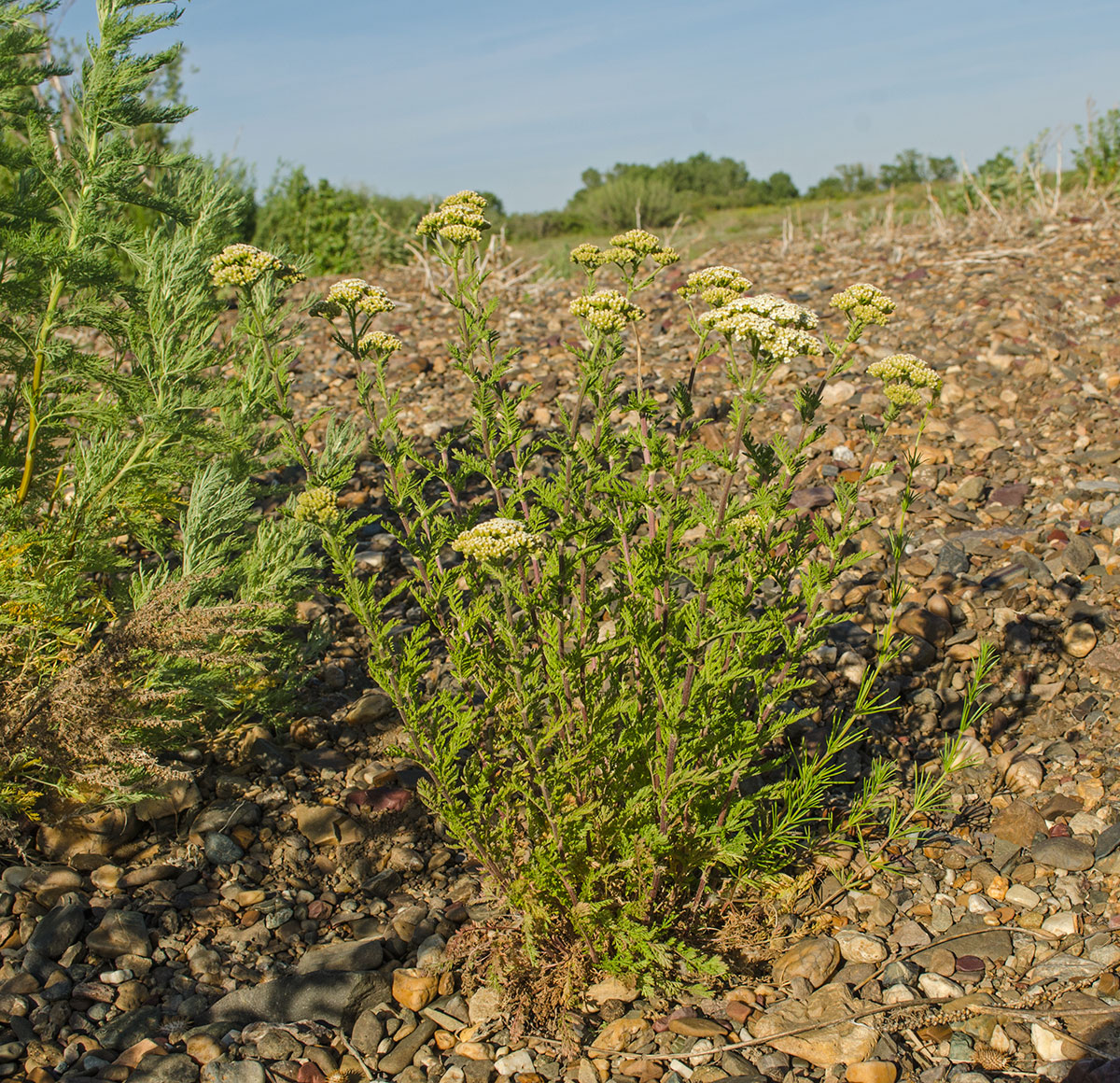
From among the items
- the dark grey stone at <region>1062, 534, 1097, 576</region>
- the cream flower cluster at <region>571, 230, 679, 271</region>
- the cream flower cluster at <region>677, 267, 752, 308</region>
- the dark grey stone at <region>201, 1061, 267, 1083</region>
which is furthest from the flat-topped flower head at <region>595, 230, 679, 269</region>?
the dark grey stone at <region>1062, 534, 1097, 576</region>

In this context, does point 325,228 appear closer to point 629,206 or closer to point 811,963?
point 629,206

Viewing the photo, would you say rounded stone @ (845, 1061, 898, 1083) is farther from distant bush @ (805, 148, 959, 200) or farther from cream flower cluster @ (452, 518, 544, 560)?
distant bush @ (805, 148, 959, 200)

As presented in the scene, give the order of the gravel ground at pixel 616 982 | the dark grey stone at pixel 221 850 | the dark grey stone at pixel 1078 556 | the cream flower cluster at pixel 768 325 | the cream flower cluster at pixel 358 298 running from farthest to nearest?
the dark grey stone at pixel 1078 556, the dark grey stone at pixel 221 850, the cream flower cluster at pixel 358 298, the gravel ground at pixel 616 982, the cream flower cluster at pixel 768 325

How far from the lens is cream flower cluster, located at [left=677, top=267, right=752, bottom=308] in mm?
2805

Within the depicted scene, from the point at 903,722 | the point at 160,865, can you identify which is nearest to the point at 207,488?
the point at 160,865

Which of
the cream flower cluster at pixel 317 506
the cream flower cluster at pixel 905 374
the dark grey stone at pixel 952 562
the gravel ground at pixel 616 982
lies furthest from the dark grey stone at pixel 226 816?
the dark grey stone at pixel 952 562

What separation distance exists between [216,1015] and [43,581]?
5.06 feet

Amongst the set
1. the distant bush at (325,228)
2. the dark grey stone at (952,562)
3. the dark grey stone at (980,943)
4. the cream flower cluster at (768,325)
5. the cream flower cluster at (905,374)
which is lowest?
the dark grey stone at (980,943)

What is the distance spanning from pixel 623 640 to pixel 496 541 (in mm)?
532

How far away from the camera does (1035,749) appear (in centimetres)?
352

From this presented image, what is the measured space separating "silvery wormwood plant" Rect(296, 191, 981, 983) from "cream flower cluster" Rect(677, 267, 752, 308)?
0.04 ft

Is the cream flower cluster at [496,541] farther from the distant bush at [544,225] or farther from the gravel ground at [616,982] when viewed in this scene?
the distant bush at [544,225]

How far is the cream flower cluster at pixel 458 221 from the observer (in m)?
2.90

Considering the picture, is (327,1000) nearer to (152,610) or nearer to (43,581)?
(152,610)
